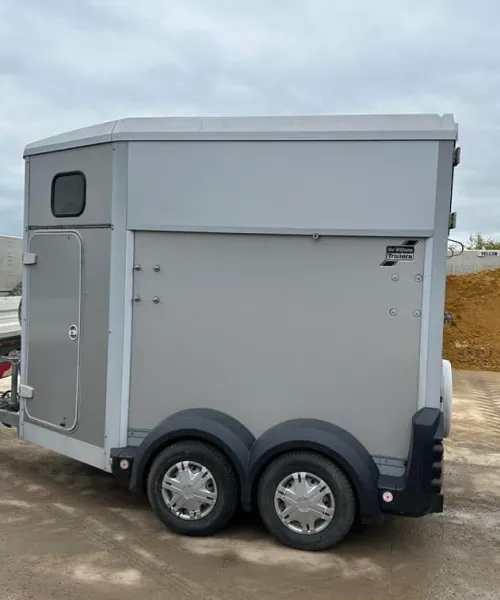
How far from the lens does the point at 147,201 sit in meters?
4.01

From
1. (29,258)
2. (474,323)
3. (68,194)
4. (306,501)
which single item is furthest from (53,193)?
(474,323)

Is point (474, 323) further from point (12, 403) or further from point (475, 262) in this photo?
point (12, 403)

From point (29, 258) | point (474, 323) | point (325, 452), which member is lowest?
point (325, 452)

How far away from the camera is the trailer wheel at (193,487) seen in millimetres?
3799

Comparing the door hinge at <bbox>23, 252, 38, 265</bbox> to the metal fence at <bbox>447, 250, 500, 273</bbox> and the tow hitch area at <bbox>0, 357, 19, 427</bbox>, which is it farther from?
the metal fence at <bbox>447, 250, 500, 273</bbox>

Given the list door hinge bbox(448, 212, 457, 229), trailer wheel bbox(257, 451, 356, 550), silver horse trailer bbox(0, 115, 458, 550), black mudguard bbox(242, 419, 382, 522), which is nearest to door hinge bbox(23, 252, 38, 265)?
silver horse trailer bbox(0, 115, 458, 550)

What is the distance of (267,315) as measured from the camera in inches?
153

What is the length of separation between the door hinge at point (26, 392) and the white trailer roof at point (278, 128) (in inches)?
74.6

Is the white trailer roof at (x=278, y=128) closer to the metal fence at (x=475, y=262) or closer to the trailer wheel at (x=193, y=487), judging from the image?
the trailer wheel at (x=193, y=487)

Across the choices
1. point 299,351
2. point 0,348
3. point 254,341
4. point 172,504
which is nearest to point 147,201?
point 254,341

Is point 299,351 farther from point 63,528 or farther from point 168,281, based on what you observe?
point 63,528

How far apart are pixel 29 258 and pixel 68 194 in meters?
0.64

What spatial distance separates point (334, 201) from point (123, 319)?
63.7 inches

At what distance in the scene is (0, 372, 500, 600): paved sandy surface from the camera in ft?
10.8
